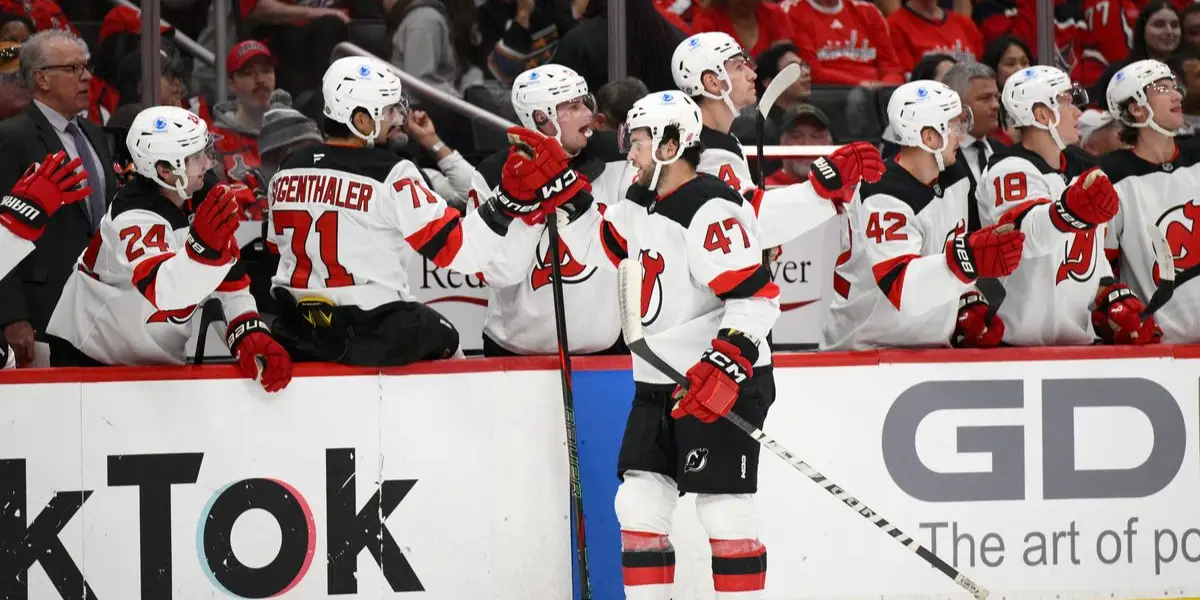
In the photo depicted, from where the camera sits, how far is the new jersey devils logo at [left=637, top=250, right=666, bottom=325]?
3633mm

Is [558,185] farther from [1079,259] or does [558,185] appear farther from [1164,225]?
[1164,225]

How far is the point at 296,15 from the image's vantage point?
5.65 metres

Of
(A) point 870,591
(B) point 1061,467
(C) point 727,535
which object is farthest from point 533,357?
(B) point 1061,467

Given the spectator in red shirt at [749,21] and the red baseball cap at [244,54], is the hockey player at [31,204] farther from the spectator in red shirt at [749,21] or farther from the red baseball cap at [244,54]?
the spectator in red shirt at [749,21]

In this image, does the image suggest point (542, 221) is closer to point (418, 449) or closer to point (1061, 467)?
point (418, 449)

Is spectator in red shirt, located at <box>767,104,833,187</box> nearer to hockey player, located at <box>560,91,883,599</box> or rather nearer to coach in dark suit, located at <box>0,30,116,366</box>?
hockey player, located at <box>560,91,883,599</box>

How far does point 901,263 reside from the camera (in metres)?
4.39

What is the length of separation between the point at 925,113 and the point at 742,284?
1346 millimetres

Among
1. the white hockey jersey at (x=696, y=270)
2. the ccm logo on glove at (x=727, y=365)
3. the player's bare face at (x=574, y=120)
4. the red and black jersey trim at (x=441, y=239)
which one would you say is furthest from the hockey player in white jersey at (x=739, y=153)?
the red and black jersey trim at (x=441, y=239)

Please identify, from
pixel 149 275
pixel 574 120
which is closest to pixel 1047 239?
pixel 574 120

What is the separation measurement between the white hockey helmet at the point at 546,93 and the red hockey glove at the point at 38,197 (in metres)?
1.41

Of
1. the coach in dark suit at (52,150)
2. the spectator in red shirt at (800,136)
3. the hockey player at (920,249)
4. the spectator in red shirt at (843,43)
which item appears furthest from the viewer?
the spectator in red shirt at (843,43)

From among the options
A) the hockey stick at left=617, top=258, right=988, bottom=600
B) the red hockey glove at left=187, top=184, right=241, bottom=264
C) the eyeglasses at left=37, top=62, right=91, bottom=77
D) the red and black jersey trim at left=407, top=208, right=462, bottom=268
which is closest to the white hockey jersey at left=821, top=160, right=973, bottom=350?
the hockey stick at left=617, top=258, right=988, bottom=600

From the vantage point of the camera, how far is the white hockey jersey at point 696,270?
11.4ft
